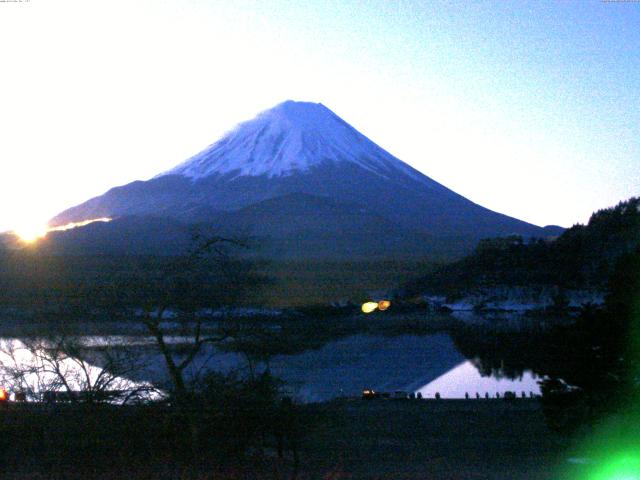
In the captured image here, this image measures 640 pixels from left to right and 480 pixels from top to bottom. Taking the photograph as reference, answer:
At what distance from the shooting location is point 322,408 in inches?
345

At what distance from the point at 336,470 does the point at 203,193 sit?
31.0 m

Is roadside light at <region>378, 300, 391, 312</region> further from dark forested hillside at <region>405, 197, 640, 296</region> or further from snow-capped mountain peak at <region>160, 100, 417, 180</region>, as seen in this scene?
snow-capped mountain peak at <region>160, 100, 417, 180</region>

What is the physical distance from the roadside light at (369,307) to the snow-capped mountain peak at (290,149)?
113 ft

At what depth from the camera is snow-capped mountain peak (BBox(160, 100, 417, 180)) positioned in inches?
2104

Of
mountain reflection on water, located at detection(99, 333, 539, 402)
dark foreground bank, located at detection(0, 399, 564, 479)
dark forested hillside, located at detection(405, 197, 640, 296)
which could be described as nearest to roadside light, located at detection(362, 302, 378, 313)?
mountain reflection on water, located at detection(99, 333, 539, 402)

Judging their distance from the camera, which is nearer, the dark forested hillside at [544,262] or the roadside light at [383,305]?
the roadside light at [383,305]

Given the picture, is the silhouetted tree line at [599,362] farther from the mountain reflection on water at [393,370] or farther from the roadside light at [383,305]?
the roadside light at [383,305]

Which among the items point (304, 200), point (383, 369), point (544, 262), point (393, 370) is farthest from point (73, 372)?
point (304, 200)

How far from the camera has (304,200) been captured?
31.8 metres

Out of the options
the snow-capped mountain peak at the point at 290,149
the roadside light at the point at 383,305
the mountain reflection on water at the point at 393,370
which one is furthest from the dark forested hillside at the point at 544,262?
the snow-capped mountain peak at the point at 290,149

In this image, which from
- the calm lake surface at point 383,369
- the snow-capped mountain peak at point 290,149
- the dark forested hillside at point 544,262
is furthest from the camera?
the snow-capped mountain peak at point 290,149

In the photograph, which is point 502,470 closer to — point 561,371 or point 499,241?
point 561,371

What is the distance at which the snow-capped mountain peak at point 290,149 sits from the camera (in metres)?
53.4

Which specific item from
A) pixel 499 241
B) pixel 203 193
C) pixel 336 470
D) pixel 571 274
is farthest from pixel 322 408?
pixel 203 193
